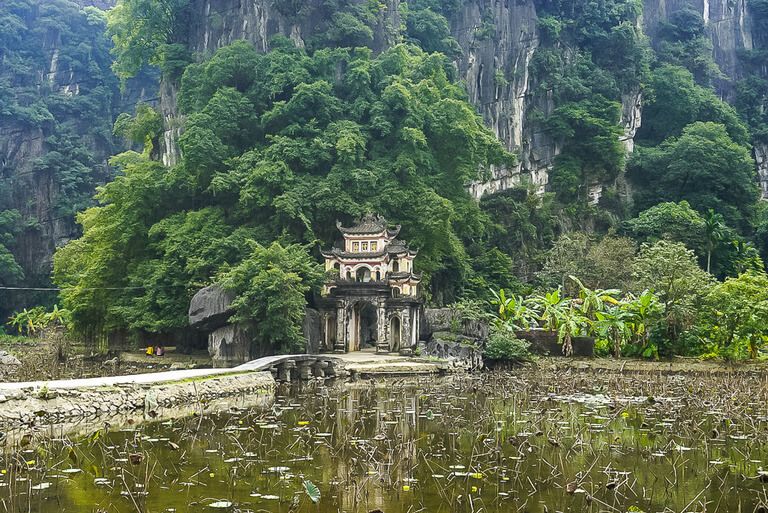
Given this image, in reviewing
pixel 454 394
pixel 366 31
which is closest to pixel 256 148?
pixel 366 31

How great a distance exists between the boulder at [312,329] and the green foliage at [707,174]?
26.5 metres

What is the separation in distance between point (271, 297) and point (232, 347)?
281 centimetres

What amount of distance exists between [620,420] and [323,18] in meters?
31.2

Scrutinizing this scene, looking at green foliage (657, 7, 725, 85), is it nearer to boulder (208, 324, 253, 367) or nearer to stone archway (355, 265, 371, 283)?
stone archway (355, 265, 371, 283)

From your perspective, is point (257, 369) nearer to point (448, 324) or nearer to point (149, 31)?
point (448, 324)

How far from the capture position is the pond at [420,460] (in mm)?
9352

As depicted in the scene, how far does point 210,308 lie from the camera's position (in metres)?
29.8

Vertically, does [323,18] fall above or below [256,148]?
above

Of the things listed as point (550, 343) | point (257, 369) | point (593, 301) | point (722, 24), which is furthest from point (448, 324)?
point (722, 24)

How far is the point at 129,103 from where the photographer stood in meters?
67.0

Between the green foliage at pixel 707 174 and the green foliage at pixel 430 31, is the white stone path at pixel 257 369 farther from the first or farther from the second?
the green foliage at pixel 707 174

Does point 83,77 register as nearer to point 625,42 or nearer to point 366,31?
point 366,31

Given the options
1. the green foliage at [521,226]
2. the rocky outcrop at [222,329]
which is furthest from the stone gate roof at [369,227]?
the green foliage at [521,226]

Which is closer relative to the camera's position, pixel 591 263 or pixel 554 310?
pixel 554 310
